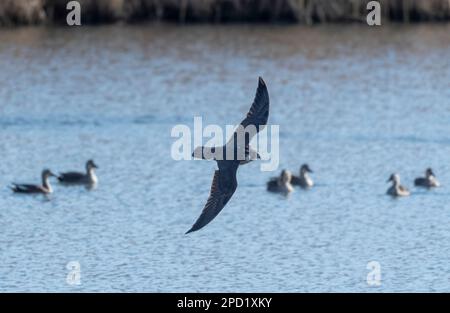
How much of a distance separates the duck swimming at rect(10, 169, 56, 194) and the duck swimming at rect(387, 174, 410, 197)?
412 cm

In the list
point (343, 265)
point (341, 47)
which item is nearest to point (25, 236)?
point (343, 265)

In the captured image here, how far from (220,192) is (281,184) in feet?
21.8

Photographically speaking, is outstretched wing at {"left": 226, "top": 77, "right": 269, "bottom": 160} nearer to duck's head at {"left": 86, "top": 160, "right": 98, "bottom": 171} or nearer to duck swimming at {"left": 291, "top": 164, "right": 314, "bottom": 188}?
duck swimming at {"left": 291, "top": 164, "right": 314, "bottom": 188}

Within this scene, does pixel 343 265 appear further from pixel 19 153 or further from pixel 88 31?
pixel 88 31

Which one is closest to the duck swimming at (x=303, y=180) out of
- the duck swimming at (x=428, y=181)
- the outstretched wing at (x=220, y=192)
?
the duck swimming at (x=428, y=181)

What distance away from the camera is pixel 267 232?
1930 centimetres

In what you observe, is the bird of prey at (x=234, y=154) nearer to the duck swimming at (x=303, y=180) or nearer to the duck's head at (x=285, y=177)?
the duck's head at (x=285, y=177)

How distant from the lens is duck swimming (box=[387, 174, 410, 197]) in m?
21.0

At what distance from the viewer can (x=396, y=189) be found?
21.1 meters

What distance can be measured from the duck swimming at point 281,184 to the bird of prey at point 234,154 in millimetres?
5990

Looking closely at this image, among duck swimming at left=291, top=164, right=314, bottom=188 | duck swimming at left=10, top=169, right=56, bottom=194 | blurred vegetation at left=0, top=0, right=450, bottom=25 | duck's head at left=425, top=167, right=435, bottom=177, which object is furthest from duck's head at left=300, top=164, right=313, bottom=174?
blurred vegetation at left=0, top=0, right=450, bottom=25

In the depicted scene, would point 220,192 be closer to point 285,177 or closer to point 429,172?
point 285,177

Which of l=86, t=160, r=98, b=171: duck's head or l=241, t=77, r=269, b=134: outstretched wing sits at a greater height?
l=241, t=77, r=269, b=134: outstretched wing
